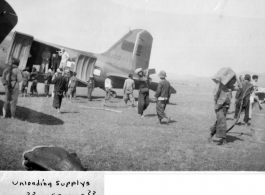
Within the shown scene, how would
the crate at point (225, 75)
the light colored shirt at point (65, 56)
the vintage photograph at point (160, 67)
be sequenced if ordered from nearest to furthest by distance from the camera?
1. the vintage photograph at point (160, 67)
2. the crate at point (225, 75)
3. the light colored shirt at point (65, 56)

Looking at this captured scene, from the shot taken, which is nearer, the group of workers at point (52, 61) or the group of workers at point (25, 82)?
the group of workers at point (25, 82)

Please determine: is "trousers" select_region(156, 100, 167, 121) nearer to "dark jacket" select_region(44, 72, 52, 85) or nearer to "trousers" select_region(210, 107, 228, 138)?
"trousers" select_region(210, 107, 228, 138)

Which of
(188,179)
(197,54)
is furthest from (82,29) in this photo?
(188,179)

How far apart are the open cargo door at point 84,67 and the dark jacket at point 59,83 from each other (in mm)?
3456

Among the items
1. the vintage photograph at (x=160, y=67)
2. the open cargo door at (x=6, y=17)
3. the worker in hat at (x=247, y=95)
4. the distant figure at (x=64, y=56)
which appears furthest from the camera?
the distant figure at (x=64, y=56)

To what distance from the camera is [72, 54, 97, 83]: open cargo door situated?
966 centimetres

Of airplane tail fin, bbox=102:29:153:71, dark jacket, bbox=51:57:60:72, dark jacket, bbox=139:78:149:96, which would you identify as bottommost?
dark jacket, bbox=139:78:149:96

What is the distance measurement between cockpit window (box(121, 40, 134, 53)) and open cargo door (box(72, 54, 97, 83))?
1.63 meters

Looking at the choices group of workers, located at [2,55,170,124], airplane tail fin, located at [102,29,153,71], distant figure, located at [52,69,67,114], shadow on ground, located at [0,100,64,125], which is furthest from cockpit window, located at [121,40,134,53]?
shadow on ground, located at [0,100,64,125]

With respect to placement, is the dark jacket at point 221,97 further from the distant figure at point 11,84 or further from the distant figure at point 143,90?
the distant figure at point 11,84

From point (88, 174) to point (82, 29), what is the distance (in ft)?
8.62

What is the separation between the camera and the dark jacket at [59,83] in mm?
6117

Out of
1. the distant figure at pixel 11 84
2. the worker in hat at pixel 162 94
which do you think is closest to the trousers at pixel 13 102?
the distant figure at pixel 11 84

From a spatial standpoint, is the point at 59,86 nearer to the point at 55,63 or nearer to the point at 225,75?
the point at 55,63
